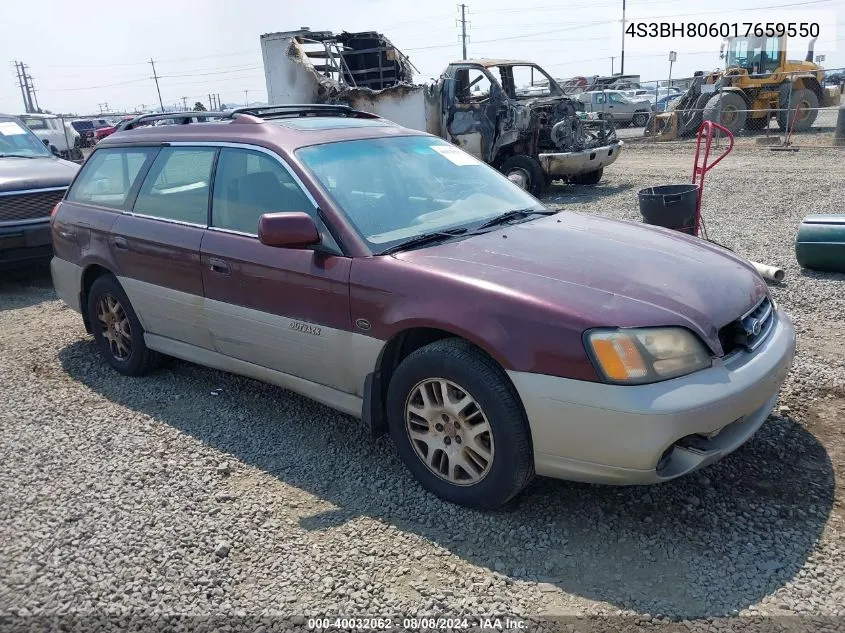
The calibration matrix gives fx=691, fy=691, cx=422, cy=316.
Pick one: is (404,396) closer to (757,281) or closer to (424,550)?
(424,550)

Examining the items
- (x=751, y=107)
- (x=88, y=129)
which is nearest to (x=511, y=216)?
(x=751, y=107)

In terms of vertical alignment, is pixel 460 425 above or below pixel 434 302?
below

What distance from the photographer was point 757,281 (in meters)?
3.39

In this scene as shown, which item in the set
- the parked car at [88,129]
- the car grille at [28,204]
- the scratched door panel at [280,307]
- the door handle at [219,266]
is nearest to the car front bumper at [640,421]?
the scratched door panel at [280,307]

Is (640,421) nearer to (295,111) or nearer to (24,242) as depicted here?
(295,111)

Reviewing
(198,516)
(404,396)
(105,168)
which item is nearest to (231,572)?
(198,516)

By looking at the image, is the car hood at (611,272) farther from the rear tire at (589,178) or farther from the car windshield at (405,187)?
the rear tire at (589,178)

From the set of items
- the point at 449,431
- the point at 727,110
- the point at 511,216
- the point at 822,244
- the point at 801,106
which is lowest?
the point at 822,244

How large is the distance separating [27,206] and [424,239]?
5.76 m

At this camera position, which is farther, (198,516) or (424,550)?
(198,516)

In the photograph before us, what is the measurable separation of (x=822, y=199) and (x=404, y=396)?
30.2 feet

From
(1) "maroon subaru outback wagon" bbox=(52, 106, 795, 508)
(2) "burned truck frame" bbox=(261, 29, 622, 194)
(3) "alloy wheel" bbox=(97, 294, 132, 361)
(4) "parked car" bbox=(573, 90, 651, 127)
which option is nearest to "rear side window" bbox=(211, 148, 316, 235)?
(1) "maroon subaru outback wagon" bbox=(52, 106, 795, 508)

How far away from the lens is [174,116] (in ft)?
17.3

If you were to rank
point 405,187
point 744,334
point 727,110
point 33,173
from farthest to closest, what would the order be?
point 727,110 → point 33,173 → point 405,187 → point 744,334
